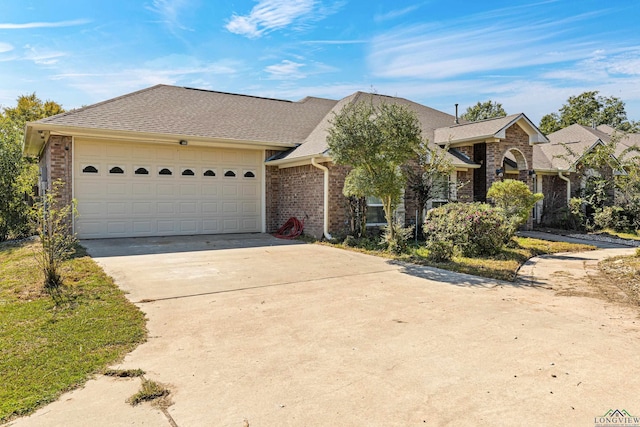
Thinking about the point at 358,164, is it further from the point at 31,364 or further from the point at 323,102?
the point at 323,102

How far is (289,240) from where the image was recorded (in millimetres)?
12391

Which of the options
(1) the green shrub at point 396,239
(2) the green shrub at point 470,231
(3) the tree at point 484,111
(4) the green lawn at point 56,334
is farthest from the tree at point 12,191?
(3) the tree at point 484,111

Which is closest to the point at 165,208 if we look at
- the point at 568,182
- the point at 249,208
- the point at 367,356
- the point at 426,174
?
the point at 249,208

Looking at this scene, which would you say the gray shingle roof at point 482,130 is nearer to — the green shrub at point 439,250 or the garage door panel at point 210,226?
the green shrub at point 439,250

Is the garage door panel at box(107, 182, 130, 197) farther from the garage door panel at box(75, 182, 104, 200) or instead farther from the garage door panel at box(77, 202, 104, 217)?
the garage door panel at box(77, 202, 104, 217)

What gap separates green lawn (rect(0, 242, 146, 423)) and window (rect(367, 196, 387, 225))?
7.88 metres

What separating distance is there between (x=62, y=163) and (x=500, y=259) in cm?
1202

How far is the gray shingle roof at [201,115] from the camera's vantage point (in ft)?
38.1

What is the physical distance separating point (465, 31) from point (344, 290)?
911cm

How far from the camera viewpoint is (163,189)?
1264 cm

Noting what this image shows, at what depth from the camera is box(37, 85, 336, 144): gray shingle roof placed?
11.6 meters

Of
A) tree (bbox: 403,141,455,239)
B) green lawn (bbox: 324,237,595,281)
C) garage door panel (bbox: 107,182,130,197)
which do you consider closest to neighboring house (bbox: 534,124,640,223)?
green lawn (bbox: 324,237,595,281)

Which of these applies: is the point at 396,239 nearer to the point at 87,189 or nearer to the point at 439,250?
the point at 439,250

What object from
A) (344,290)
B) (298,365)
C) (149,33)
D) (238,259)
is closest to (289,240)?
(238,259)
